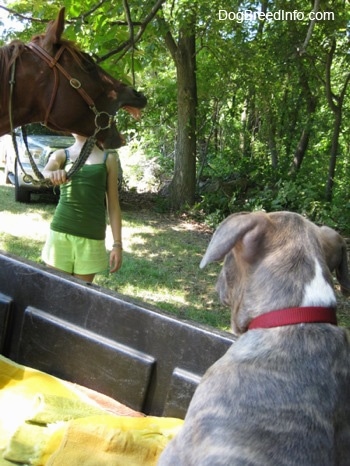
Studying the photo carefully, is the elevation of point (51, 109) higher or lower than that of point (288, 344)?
higher

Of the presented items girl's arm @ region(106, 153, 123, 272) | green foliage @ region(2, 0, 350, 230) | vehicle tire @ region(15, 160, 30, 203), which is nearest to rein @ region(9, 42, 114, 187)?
girl's arm @ region(106, 153, 123, 272)

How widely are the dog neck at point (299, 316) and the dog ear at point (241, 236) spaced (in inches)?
9.5

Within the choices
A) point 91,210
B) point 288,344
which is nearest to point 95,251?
point 91,210

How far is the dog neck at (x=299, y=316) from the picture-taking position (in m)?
1.76

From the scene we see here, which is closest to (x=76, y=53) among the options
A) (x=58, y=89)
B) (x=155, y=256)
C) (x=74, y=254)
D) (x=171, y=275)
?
(x=58, y=89)

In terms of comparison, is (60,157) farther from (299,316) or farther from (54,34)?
(299,316)

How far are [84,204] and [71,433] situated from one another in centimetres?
168

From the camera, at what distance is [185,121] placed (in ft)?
34.5

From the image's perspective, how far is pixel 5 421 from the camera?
2604 millimetres

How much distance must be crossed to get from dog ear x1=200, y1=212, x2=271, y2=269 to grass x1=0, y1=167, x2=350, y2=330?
3.06 m

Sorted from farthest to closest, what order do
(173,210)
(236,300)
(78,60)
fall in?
(173,210), (78,60), (236,300)

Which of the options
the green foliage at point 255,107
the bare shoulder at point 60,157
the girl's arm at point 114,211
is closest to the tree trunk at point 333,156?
the green foliage at point 255,107

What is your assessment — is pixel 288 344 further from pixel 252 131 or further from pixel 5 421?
pixel 252 131

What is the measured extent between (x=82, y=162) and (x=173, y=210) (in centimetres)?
732
